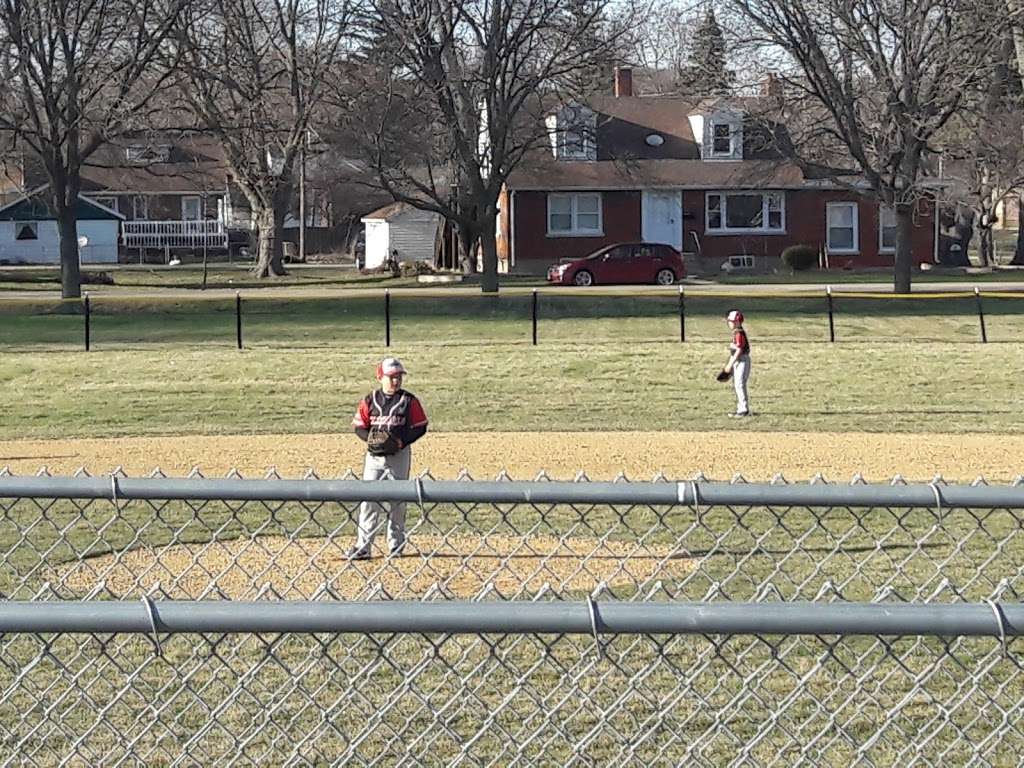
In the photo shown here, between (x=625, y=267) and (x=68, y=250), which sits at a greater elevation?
(x=68, y=250)

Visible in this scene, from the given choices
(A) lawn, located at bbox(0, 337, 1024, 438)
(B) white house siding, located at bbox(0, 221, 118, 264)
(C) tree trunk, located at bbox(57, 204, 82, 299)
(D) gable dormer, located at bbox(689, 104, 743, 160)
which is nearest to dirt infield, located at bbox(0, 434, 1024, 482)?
(A) lawn, located at bbox(0, 337, 1024, 438)

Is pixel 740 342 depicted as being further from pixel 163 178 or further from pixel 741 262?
pixel 163 178

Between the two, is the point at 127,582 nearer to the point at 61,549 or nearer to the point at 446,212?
the point at 61,549

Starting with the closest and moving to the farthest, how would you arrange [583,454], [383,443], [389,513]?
1. [389,513]
2. [383,443]
3. [583,454]

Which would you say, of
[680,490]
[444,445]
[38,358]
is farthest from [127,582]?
[38,358]

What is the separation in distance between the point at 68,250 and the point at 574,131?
13443mm

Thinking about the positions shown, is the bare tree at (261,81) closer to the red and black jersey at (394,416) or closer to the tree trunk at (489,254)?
the tree trunk at (489,254)

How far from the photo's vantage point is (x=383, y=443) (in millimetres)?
10406

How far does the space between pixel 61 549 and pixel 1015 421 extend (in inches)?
474

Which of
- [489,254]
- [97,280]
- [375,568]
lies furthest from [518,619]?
[97,280]

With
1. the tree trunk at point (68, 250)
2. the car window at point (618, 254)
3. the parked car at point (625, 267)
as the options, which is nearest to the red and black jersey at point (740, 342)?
the tree trunk at point (68, 250)

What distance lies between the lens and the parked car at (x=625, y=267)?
44625mm

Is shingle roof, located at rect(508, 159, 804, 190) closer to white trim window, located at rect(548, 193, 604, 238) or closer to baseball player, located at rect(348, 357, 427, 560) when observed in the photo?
white trim window, located at rect(548, 193, 604, 238)

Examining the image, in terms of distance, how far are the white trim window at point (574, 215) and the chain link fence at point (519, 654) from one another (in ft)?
132
